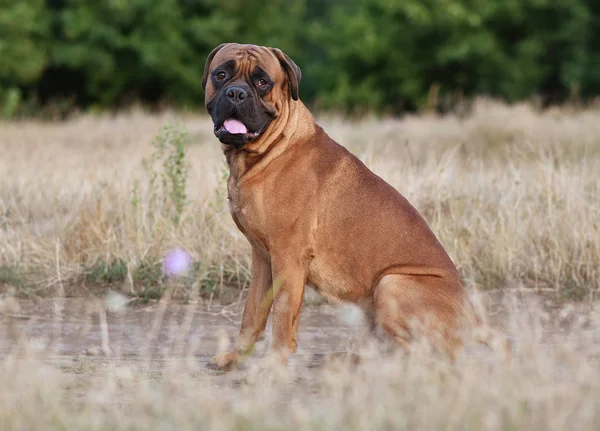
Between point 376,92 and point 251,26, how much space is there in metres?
4.93

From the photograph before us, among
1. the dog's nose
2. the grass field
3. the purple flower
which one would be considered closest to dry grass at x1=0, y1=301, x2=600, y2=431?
the grass field

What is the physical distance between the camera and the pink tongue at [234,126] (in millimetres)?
4969

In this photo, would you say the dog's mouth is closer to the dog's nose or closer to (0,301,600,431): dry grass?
the dog's nose

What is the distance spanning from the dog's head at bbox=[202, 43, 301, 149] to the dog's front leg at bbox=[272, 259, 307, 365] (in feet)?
2.34

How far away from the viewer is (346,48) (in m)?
30.4

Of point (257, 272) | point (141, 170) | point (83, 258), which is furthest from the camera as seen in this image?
point (141, 170)

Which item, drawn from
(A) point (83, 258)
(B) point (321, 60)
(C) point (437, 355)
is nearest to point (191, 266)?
(A) point (83, 258)

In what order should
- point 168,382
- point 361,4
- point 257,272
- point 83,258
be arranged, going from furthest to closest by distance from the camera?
1. point 361,4
2. point 83,258
3. point 257,272
4. point 168,382

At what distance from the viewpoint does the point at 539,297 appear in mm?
6867

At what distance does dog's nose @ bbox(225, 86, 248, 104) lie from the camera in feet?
16.1

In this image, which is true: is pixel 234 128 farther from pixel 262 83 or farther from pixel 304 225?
pixel 304 225

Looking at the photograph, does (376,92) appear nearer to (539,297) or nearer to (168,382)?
(539,297)

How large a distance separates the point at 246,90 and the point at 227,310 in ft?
7.33

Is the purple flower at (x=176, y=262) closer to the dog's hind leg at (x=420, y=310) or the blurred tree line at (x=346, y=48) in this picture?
the dog's hind leg at (x=420, y=310)
